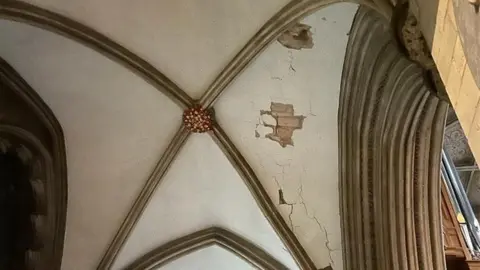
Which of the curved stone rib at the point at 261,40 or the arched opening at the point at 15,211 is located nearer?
the curved stone rib at the point at 261,40

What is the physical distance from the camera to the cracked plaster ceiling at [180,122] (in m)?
6.64

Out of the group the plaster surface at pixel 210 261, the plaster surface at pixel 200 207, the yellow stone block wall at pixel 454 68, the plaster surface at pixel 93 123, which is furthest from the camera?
the plaster surface at pixel 210 261

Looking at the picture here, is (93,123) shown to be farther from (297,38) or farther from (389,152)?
(389,152)

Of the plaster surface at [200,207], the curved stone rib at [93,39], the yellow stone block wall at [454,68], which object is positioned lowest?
the yellow stone block wall at [454,68]

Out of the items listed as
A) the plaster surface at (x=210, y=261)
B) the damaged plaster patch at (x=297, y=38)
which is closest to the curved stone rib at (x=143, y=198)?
the plaster surface at (x=210, y=261)

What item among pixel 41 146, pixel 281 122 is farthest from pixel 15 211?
pixel 281 122

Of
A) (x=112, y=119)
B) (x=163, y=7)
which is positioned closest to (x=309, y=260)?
(x=112, y=119)

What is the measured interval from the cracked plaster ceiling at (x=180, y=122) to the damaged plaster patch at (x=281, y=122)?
35 millimetres

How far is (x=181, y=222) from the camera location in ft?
27.6


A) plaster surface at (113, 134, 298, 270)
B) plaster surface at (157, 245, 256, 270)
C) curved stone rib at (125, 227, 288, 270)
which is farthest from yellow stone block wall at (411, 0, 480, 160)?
plaster surface at (157, 245, 256, 270)

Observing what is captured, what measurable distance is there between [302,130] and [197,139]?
120 cm

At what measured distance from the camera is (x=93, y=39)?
21.7 ft

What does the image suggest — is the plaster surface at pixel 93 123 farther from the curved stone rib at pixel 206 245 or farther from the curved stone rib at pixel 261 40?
the curved stone rib at pixel 206 245

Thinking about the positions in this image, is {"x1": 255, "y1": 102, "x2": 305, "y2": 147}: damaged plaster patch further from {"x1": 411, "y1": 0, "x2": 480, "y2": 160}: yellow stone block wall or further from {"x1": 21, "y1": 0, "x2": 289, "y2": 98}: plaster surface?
{"x1": 411, "y1": 0, "x2": 480, "y2": 160}: yellow stone block wall
